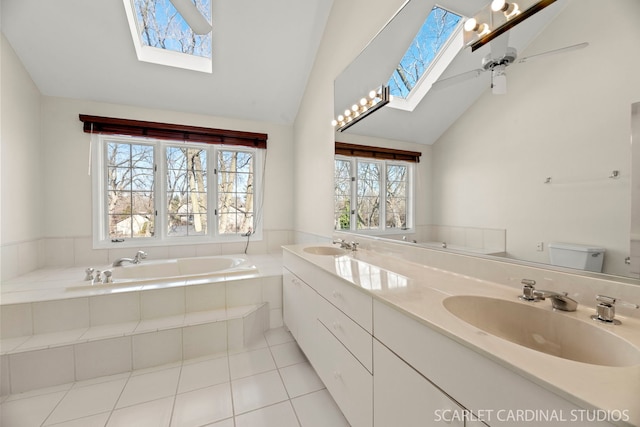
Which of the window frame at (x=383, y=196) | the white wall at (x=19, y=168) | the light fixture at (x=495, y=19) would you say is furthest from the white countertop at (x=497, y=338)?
the white wall at (x=19, y=168)

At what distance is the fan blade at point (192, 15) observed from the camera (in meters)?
1.46

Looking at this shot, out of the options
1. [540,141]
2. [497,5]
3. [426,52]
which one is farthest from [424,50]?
[540,141]

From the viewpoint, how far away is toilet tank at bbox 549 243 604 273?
799 mm

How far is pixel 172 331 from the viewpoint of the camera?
184 centimetres

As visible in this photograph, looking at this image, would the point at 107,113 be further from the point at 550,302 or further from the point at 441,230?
the point at 550,302

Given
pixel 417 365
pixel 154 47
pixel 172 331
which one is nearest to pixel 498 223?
pixel 417 365

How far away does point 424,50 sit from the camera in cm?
145

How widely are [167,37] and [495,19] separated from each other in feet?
9.61

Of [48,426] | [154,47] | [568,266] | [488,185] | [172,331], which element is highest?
[154,47]

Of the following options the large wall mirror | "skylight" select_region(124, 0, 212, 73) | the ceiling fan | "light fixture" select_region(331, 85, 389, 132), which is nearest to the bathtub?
"light fixture" select_region(331, 85, 389, 132)

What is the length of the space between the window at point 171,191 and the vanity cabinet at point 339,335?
1851 mm

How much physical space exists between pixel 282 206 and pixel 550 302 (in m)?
2.98

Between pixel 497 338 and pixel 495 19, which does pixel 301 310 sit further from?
pixel 495 19

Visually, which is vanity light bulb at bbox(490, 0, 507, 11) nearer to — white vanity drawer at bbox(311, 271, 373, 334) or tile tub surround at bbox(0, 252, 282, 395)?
white vanity drawer at bbox(311, 271, 373, 334)
